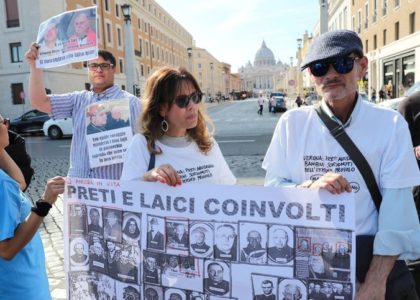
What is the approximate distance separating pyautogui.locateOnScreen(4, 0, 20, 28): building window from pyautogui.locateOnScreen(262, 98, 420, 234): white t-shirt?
3606 cm

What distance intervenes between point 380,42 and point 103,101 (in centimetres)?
3903

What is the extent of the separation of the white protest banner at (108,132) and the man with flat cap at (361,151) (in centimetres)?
178

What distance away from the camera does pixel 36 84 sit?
3.49 m

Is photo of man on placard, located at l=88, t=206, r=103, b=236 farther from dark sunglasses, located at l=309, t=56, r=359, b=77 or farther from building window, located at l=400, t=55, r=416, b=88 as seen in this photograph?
building window, located at l=400, t=55, r=416, b=88

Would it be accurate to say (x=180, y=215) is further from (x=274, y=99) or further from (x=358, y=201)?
(x=274, y=99)

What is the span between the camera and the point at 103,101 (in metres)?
3.41

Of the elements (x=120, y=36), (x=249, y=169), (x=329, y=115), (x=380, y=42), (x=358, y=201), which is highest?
(x=120, y=36)

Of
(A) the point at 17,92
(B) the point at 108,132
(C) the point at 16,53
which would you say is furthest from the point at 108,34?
(B) the point at 108,132

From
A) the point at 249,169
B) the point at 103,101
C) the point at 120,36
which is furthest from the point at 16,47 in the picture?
the point at 103,101

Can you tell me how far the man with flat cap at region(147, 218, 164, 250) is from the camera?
6.32ft

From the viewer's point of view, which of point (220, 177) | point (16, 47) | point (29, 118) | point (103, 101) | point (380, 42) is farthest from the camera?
point (380, 42)

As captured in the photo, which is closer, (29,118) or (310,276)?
(310,276)

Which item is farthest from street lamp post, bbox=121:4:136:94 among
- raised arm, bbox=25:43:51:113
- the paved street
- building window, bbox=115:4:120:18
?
building window, bbox=115:4:120:18

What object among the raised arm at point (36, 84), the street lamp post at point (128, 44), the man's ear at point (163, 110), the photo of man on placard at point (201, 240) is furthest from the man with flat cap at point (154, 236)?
the street lamp post at point (128, 44)
